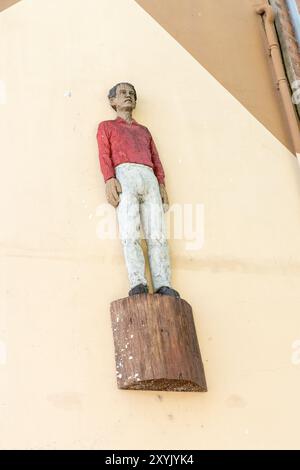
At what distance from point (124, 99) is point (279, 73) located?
1223mm

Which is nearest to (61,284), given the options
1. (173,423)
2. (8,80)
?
(173,423)

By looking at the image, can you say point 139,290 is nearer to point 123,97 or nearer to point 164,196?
point 164,196

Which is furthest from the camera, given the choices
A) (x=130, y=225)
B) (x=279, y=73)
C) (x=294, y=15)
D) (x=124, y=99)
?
(x=294, y=15)

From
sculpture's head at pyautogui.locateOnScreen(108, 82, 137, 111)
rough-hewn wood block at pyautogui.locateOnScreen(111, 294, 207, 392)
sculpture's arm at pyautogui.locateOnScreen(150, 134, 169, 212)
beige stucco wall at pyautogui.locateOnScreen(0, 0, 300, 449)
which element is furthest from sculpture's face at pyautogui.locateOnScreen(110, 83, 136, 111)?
rough-hewn wood block at pyautogui.locateOnScreen(111, 294, 207, 392)

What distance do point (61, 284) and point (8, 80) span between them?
4.21 ft

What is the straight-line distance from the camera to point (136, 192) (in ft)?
10.2

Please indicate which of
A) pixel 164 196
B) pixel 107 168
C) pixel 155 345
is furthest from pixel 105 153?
pixel 155 345

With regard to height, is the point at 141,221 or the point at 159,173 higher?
the point at 159,173

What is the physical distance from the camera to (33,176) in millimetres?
3211

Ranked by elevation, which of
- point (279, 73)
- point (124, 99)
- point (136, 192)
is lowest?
point (136, 192)

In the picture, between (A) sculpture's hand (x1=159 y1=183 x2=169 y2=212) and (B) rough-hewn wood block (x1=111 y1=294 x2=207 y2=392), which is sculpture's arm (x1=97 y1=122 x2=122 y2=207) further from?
(B) rough-hewn wood block (x1=111 y1=294 x2=207 y2=392)

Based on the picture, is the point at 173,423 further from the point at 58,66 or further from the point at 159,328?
the point at 58,66

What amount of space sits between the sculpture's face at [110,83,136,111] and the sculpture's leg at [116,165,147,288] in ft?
1.46

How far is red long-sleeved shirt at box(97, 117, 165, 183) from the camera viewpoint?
3.20 m
